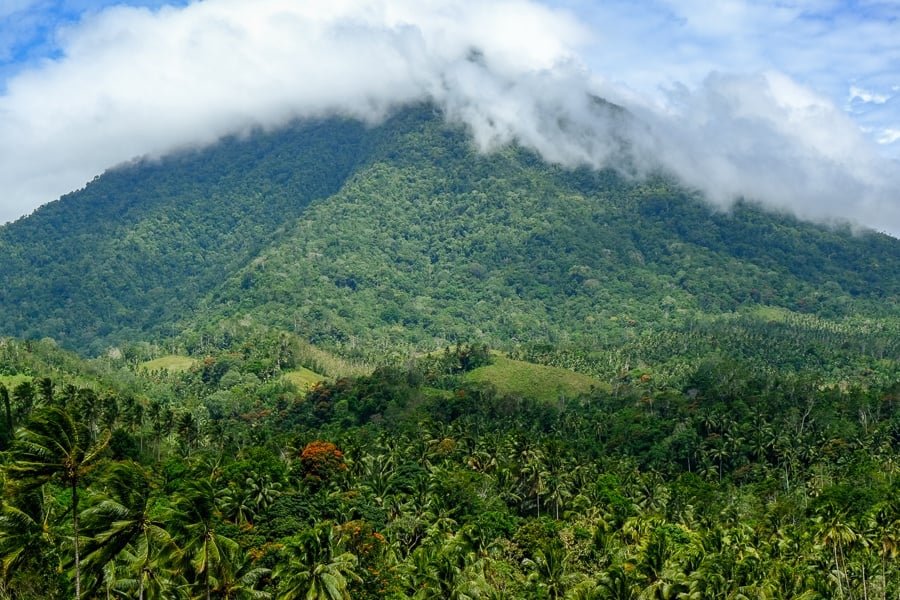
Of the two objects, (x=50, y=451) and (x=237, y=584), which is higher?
(x=50, y=451)

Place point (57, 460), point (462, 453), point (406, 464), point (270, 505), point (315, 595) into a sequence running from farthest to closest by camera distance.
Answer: point (462, 453) → point (406, 464) → point (270, 505) → point (315, 595) → point (57, 460)

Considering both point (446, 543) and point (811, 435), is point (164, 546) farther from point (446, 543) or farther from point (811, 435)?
point (811, 435)

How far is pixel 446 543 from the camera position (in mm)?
108188

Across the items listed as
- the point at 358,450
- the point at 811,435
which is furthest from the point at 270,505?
the point at 811,435

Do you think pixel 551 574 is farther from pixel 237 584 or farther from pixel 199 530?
pixel 199 530

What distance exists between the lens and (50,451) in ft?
190

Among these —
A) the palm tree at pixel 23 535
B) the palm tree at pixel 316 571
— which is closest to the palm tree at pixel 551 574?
the palm tree at pixel 316 571

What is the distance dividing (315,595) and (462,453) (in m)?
86.2

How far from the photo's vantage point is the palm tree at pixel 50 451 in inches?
2261

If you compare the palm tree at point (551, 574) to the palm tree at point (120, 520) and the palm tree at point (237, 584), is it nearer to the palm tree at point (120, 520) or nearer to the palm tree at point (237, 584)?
the palm tree at point (237, 584)

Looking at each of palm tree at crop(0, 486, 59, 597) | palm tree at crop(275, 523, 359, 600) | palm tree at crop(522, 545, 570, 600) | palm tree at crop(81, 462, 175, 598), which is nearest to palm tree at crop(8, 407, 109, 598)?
palm tree at crop(81, 462, 175, 598)

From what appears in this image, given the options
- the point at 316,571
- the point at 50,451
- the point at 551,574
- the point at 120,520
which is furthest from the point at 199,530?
the point at 551,574

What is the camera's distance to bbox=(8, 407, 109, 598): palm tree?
57438 millimetres

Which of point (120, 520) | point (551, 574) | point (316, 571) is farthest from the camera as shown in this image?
point (551, 574)
